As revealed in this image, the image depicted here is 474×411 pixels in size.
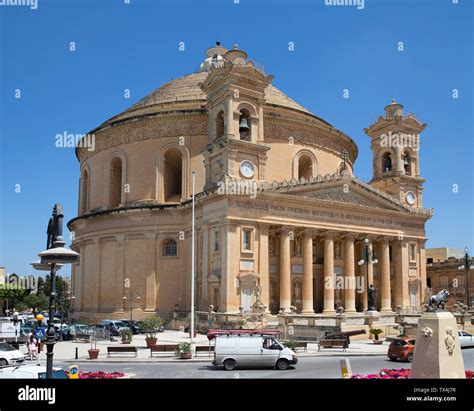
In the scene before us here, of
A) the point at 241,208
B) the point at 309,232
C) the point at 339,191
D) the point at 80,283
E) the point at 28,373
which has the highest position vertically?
the point at 339,191

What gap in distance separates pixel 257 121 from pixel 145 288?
18978 millimetres

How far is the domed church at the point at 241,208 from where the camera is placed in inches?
1714

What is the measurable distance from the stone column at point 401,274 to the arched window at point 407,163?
849 centimetres

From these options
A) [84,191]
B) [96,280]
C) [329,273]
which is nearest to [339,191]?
[329,273]

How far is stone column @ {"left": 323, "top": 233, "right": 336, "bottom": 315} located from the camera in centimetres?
4670

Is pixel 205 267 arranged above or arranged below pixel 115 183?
below

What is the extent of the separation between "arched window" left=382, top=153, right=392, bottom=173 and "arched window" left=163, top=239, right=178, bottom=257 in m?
23.8

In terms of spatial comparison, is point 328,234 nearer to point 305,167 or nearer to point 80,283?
point 305,167

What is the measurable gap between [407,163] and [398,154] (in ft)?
7.01

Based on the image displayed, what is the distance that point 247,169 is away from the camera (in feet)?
145

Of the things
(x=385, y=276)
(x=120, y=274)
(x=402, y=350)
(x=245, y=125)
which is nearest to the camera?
(x=402, y=350)
